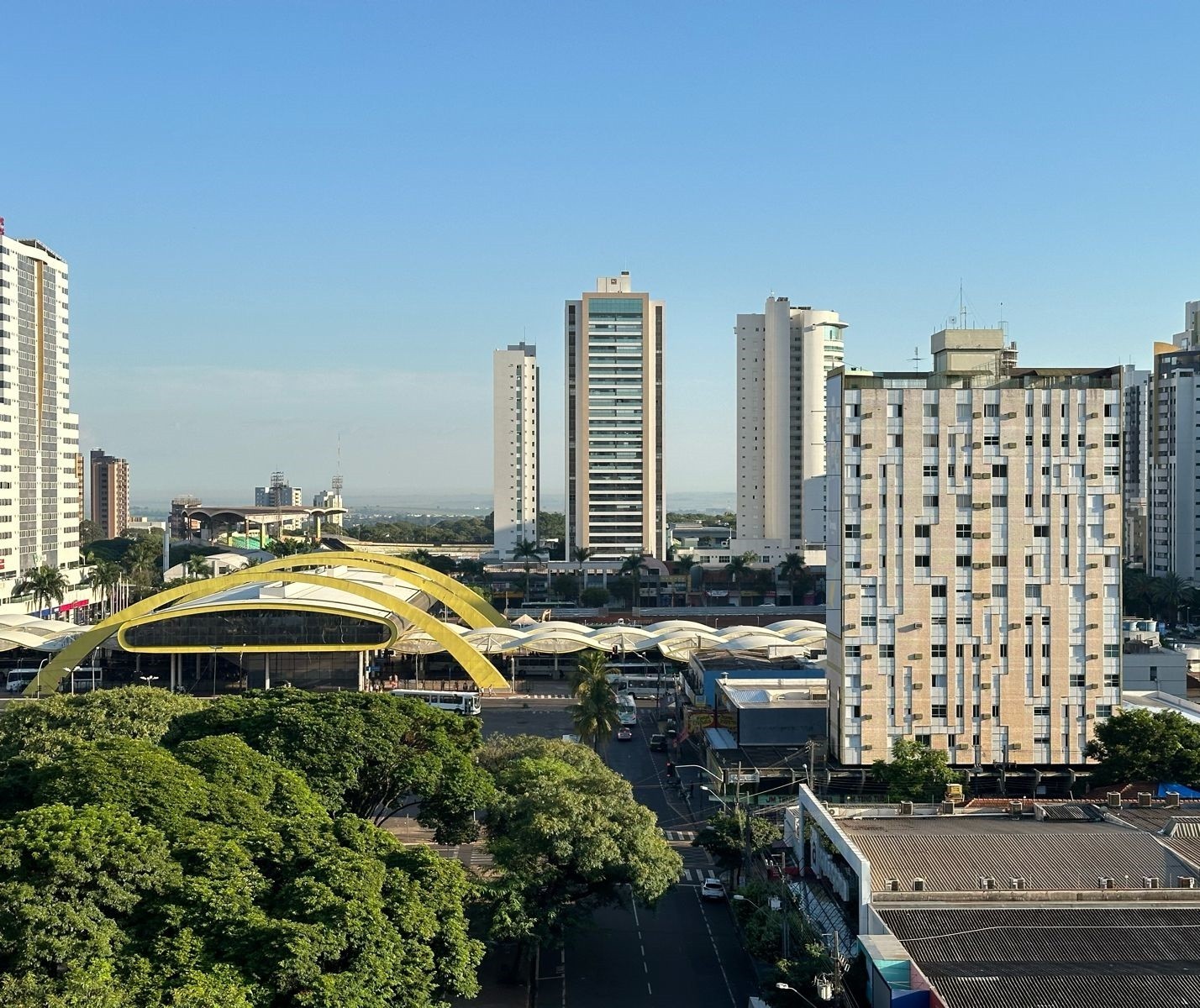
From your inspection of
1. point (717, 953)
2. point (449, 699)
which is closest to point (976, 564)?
point (717, 953)

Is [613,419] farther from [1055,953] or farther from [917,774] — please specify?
[1055,953]

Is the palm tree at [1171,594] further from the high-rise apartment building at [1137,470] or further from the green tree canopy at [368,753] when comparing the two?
the green tree canopy at [368,753]

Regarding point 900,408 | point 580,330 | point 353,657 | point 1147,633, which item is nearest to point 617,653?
point 353,657

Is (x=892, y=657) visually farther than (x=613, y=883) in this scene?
Yes

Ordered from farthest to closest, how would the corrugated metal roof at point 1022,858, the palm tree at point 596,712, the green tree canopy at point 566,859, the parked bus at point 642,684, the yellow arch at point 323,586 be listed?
the parked bus at point 642,684 → the yellow arch at point 323,586 → the palm tree at point 596,712 → the green tree canopy at point 566,859 → the corrugated metal roof at point 1022,858

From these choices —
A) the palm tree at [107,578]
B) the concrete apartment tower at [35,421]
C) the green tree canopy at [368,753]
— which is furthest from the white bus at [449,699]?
the concrete apartment tower at [35,421]

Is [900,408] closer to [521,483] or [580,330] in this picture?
[580,330]
